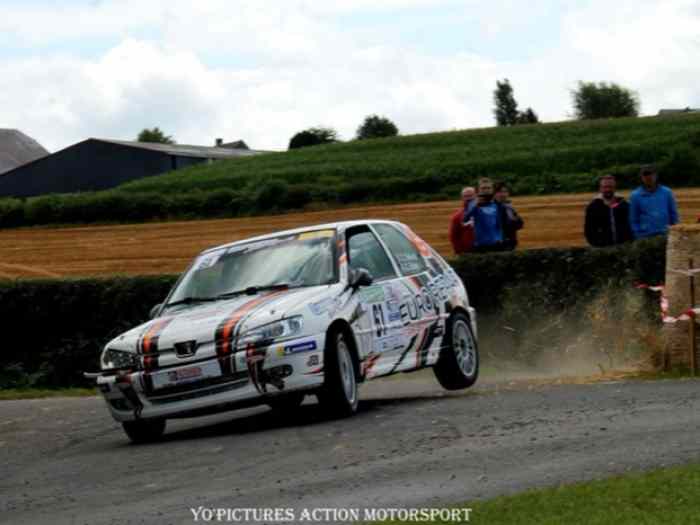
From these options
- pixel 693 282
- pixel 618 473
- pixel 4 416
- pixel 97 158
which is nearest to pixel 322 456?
pixel 618 473

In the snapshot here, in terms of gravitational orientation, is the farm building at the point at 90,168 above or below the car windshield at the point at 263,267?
above

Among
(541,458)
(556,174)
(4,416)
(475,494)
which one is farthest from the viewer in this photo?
(556,174)

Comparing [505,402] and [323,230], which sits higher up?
[323,230]

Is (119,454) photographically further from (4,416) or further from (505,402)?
(4,416)

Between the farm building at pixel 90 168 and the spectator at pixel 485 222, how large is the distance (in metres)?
68.1

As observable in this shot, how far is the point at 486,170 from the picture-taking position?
159 feet

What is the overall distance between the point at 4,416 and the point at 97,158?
72305 mm

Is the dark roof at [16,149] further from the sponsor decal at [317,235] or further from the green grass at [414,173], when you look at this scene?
the sponsor decal at [317,235]

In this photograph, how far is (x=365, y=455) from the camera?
10320 mm

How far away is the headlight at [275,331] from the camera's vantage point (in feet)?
40.9

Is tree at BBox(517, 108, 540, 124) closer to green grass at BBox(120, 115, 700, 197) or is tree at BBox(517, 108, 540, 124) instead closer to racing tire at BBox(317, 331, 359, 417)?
green grass at BBox(120, 115, 700, 197)

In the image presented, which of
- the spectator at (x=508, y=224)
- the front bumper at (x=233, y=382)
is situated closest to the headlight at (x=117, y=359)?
the front bumper at (x=233, y=382)

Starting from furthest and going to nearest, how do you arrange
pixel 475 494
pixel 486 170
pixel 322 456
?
Result: pixel 486 170, pixel 322 456, pixel 475 494

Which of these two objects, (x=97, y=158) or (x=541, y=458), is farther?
(x=97, y=158)
